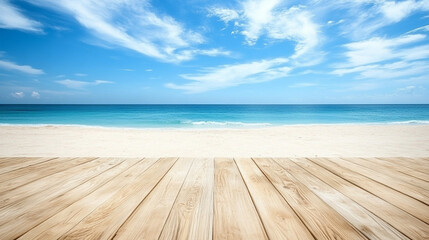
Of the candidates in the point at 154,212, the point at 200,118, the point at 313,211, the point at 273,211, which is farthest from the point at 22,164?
the point at 200,118

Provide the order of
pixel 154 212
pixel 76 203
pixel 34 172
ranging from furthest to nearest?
pixel 34 172
pixel 76 203
pixel 154 212

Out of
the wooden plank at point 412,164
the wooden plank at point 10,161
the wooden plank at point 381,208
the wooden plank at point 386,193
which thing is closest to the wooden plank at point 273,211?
the wooden plank at point 381,208

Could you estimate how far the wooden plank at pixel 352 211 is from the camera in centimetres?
99

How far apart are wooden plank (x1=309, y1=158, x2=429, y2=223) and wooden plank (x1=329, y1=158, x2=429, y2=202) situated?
0.19 feet

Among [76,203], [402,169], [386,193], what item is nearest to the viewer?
[76,203]

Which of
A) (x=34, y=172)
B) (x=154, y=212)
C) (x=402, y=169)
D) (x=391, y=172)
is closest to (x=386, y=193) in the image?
(x=391, y=172)

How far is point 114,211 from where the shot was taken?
1.17 meters

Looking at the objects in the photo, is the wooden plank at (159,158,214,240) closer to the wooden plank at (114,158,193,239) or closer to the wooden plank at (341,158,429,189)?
the wooden plank at (114,158,193,239)

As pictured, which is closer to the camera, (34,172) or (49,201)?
(49,201)

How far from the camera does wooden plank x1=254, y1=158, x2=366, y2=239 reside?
3.24ft

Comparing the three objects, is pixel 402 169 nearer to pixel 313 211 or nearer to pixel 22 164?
pixel 313 211

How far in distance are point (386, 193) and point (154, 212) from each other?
163 centimetres

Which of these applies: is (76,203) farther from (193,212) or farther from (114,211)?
(193,212)

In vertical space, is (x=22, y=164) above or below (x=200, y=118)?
above
